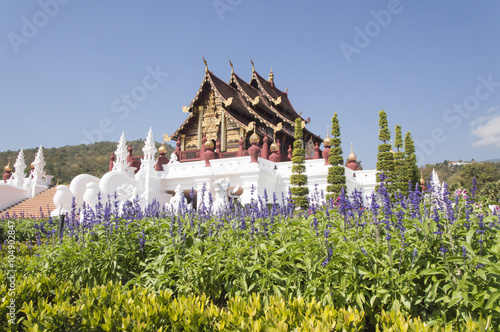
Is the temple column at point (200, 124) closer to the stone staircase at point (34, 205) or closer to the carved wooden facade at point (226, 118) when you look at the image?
the carved wooden facade at point (226, 118)

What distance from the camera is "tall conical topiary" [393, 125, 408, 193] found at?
55.7ft

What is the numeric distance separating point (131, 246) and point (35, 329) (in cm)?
237

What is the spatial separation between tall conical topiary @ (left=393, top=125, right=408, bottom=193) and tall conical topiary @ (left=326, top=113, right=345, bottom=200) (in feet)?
8.80

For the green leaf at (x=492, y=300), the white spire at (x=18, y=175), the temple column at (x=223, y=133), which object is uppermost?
the temple column at (x=223, y=133)

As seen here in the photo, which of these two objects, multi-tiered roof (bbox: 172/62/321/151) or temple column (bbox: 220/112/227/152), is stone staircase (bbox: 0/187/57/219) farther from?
temple column (bbox: 220/112/227/152)

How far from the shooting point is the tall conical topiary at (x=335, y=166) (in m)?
15.4

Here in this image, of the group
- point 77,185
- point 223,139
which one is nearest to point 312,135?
point 223,139

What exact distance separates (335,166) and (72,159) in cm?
5737

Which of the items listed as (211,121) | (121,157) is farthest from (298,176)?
(121,157)

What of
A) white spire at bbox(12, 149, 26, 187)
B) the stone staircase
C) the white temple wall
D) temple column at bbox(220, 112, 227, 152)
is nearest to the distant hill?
white spire at bbox(12, 149, 26, 187)

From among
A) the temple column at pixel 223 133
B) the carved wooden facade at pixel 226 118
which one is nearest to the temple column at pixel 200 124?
the carved wooden facade at pixel 226 118

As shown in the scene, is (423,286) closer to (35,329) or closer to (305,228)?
(305,228)

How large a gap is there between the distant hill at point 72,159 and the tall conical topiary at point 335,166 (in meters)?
33.8

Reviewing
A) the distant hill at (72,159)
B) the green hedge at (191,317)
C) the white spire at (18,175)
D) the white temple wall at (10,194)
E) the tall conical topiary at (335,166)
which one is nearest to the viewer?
the green hedge at (191,317)
